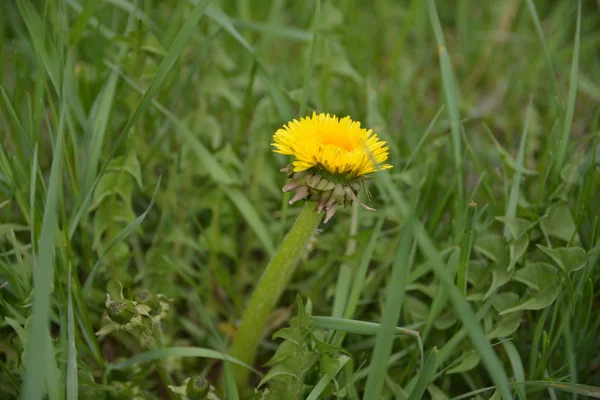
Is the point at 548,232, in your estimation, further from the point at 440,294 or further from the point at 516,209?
the point at 440,294

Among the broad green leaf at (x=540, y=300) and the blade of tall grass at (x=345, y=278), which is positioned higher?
the broad green leaf at (x=540, y=300)

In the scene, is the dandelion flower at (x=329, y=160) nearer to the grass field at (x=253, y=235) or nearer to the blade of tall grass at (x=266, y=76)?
the grass field at (x=253, y=235)

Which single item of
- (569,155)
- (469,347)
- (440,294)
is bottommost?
(469,347)

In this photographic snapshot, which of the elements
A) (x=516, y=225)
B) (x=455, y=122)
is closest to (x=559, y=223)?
(x=516, y=225)

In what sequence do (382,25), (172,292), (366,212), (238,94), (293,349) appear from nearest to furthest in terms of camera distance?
(293,349)
(172,292)
(366,212)
(238,94)
(382,25)

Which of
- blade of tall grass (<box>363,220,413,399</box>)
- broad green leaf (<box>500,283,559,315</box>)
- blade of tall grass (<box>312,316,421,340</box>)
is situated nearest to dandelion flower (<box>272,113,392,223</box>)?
blade of tall grass (<box>363,220,413,399</box>)

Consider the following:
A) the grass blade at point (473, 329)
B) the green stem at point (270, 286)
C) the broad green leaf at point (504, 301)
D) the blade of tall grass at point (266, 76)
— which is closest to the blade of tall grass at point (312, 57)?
the blade of tall grass at point (266, 76)

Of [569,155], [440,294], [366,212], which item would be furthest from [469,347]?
[569,155]
